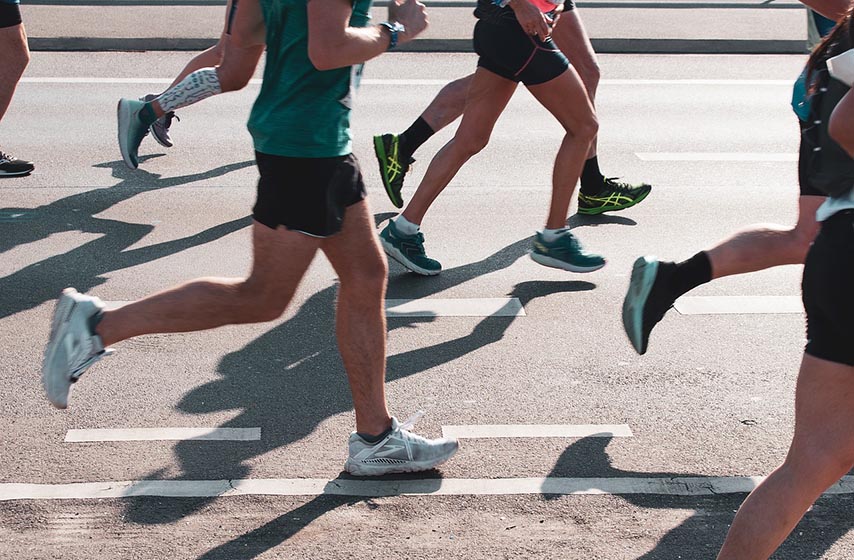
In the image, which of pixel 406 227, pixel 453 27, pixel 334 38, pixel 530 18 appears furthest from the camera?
pixel 453 27

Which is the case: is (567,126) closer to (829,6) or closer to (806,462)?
(829,6)

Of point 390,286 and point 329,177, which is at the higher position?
point 329,177

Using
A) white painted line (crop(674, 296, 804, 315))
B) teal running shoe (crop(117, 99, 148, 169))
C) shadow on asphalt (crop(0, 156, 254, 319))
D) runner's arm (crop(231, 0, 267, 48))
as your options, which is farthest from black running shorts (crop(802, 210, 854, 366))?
teal running shoe (crop(117, 99, 148, 169))

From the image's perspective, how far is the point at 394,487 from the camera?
12.6 ft

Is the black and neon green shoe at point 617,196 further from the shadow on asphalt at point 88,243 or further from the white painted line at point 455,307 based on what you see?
the shadow on asphalt at point 88,243

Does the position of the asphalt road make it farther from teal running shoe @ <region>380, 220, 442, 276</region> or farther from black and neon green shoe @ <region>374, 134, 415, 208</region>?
black and neon green shoe @ <region>374, 134, 415, 208</region>

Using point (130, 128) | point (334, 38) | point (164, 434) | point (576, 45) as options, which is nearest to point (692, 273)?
point (334, 38)

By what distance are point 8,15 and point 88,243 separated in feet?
5.40

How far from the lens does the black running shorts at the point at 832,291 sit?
2.68 m

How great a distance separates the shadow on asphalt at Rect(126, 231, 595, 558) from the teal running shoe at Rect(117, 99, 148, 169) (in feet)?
6.59

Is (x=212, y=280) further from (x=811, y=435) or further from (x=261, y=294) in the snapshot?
(x=811, y=435)

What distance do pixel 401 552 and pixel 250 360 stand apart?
5.38 feet

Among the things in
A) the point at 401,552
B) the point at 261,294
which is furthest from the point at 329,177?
the point at 401,552

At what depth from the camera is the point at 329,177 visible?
3.60 m
